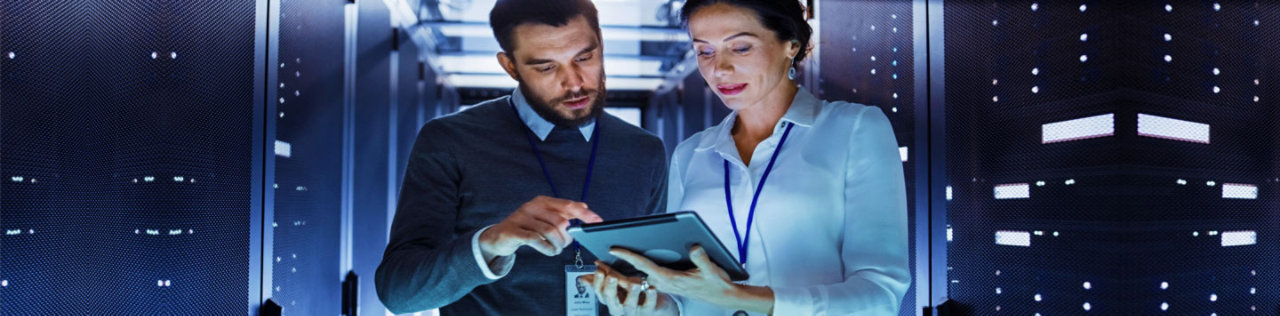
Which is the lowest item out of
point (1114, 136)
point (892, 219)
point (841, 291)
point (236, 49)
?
point (841, 291)

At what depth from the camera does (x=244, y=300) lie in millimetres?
2180

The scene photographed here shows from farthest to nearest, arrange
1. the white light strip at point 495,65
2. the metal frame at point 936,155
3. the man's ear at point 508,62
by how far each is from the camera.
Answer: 1. the white light strip at point 495,65
2. the metal frame at point 936,155
3. the man's ear at point 508,62

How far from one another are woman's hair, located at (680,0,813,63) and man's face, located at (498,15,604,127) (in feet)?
1.26

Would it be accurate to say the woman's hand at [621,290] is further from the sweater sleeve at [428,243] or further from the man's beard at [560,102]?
the man's beard at [560,102]

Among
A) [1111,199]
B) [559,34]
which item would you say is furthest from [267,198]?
[1111,199]

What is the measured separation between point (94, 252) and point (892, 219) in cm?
156

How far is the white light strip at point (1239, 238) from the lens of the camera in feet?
6.45

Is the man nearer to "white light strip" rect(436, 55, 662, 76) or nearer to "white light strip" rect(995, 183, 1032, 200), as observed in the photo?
"white light strip" rect(995, 183, 1032, 200)

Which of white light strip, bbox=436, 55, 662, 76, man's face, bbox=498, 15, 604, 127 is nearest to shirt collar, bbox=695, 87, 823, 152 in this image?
man's face, bbox=498, 15, 604, 127

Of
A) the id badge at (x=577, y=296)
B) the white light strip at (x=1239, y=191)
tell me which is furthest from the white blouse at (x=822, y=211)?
the white light strip at (x=1239, y=191)

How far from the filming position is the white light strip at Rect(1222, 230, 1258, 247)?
197cm

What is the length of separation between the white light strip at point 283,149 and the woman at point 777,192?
4.48ft

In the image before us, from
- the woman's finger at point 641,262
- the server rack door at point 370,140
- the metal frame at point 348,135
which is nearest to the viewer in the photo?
the woman's finger at point 641,262

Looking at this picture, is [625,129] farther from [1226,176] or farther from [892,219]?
[1226,176]
